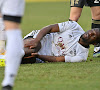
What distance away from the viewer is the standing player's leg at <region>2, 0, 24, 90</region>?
4191mm

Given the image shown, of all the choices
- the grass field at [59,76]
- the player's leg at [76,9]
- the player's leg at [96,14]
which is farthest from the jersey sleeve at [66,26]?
the player's leg at [96,14]

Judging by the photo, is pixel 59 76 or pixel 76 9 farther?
pixel 76 9

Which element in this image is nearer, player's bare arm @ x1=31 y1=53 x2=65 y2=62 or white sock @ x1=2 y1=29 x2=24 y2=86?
white sock @ x1=2 y1=29 x2=24 y2=86

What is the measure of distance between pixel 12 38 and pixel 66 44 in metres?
2.78

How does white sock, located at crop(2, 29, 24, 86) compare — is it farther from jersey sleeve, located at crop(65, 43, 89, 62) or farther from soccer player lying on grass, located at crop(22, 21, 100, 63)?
A: jersey sleeve, located at crop(65, 43, 89, 62)

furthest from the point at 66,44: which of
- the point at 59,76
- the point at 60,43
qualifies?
the point at 59,76

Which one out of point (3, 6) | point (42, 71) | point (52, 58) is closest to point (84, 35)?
point (52, 58)

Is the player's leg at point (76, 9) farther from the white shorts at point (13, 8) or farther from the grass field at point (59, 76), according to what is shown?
the white shorts at point (13, 8)

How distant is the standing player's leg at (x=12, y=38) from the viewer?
4.19 meters

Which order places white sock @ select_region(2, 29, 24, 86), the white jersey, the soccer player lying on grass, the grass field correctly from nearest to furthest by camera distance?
white sock @ select_region(2, 29, 24, 86) → the grass field → the soccer player lying on grass → the white jersey

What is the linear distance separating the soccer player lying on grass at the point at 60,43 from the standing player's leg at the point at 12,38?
2.41 meters

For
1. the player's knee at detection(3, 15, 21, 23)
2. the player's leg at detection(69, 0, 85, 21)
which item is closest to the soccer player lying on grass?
the player's leg at detection(69, 0, 85, 21)

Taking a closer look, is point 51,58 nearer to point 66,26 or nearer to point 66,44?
point 66,44

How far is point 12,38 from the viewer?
4207 millimetres
